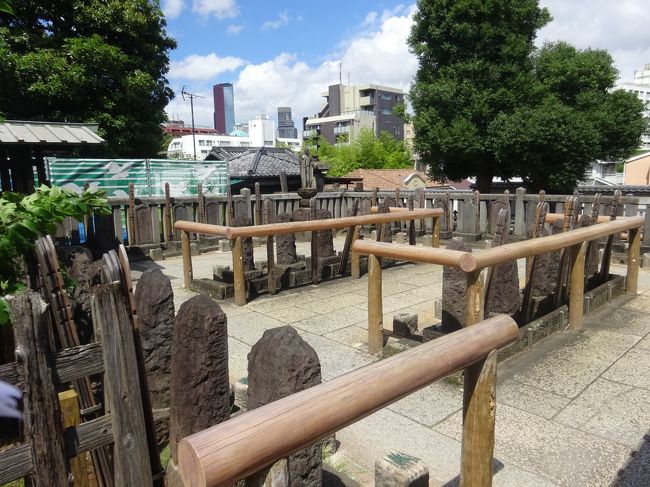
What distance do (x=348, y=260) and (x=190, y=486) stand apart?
21.9 ft

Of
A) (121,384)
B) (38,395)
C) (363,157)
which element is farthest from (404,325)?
(363,157)

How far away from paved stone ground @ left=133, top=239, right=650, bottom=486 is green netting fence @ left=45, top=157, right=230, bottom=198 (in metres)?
8.51

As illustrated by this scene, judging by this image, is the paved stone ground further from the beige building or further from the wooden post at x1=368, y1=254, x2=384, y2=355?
the beige building

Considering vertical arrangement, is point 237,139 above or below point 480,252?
above

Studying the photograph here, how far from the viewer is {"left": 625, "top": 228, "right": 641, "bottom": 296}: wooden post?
5.88 meters

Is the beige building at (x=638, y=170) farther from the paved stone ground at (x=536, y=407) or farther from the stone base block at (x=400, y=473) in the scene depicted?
the stone base block at (x=400, y=473)

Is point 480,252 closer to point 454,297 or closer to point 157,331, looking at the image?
point 454,297

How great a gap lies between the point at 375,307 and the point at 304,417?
3087mm

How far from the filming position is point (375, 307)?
4219 mm

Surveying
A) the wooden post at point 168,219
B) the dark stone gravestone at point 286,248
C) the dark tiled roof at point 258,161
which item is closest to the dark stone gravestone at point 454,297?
the dark stone gravestone at point 286,248

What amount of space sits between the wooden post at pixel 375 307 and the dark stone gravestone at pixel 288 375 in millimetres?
2177

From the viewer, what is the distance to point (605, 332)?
4.73m

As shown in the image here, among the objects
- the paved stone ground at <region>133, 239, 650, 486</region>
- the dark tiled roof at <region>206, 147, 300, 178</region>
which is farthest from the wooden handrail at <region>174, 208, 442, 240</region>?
the dark tiled roof at <region>206, 147, 300, 178</region>

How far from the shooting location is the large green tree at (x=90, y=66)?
1351cm
